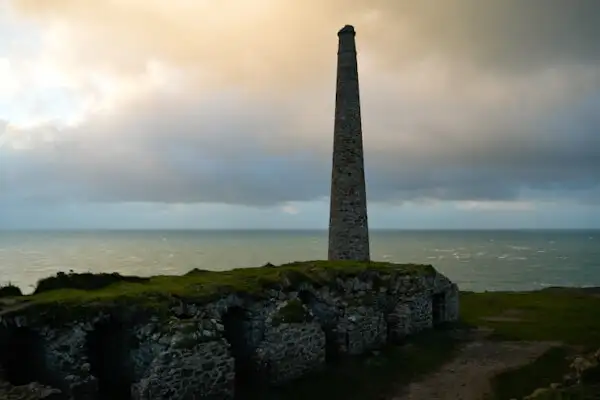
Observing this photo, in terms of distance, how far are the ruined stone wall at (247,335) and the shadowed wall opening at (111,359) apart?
0.38ft

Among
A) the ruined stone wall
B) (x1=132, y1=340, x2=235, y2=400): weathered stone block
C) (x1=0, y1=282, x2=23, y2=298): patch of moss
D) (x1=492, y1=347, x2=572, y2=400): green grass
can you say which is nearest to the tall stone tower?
the ruined stone wall

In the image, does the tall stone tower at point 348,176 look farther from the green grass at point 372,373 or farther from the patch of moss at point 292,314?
the patch of moss at point 292,314

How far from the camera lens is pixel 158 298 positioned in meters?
13.9

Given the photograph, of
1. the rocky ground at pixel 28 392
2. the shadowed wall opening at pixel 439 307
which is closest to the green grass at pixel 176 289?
the rocky ground at pixel 28 392

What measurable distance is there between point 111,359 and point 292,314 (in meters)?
5.06

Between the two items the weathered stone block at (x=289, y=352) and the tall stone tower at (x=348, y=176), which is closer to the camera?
the weathered stone block at (x=289, y=352)

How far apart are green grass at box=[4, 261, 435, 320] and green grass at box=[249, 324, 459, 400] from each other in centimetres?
282

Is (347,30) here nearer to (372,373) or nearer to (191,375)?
(372,373)

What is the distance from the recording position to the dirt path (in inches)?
605

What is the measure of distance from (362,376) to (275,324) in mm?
3488

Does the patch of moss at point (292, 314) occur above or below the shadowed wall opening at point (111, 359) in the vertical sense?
above

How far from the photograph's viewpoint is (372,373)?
55.0ft

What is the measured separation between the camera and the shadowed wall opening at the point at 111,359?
13.3m

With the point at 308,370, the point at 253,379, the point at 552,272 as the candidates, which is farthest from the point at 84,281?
the point at 552,272
